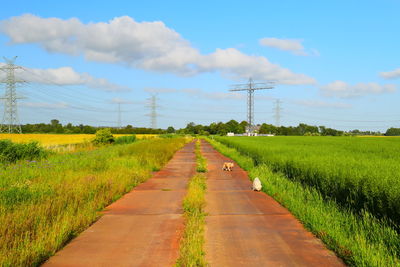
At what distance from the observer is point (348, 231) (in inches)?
201

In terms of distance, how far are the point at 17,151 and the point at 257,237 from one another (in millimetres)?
15908

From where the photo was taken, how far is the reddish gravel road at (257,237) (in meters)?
4.17

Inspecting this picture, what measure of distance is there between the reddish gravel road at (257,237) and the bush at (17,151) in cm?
1280

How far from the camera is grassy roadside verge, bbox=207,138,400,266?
13.2ft

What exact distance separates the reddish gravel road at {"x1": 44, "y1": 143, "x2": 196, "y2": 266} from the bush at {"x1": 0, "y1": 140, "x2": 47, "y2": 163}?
1091 centimetres

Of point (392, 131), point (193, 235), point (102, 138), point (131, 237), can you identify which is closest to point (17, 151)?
point (131, 237)

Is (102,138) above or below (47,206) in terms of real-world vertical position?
above

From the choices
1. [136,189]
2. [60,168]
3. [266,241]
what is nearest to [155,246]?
[266,241]

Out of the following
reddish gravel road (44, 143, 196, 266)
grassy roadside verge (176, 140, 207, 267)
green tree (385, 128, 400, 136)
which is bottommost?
reddish gravel road (44, 143, 196, 266)

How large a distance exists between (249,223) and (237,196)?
2764 mm

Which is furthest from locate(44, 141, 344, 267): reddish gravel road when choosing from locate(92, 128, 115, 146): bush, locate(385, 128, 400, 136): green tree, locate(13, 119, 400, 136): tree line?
locate(385, 128, 400, 136): green tree

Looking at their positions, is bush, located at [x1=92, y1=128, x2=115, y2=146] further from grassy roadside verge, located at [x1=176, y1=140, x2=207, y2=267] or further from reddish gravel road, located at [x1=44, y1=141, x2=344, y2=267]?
grassy roadside verge, located at [x1=176, y1=140, x2=207, y2=267]

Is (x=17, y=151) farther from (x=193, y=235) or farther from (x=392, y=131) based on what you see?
(x=392, y=131)

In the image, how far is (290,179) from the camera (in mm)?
10602
